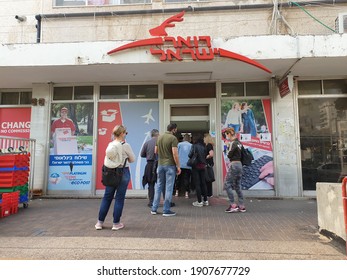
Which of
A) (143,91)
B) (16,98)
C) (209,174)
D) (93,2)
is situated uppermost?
(93,2)

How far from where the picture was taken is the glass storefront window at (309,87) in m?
8.67

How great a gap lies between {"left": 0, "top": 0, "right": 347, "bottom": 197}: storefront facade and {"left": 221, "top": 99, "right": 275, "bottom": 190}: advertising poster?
3 centimetres

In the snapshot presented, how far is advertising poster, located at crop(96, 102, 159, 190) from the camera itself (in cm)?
882

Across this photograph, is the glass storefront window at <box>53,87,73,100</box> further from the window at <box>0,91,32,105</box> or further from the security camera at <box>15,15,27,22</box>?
the security camera at <box>15,15,27,22</box>

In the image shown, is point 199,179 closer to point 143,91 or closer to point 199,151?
point 199,151

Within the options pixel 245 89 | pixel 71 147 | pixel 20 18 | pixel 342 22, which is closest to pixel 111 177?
pixel 71 147

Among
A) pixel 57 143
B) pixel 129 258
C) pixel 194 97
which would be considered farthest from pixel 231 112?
pixel 129 258

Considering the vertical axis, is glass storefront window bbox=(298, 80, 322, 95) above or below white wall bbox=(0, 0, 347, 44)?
below

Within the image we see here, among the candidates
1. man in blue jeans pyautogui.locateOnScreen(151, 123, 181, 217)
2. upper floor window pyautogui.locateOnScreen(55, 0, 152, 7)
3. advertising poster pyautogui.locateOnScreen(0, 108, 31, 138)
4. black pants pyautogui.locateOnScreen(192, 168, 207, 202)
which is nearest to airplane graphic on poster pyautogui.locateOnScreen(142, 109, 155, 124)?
black pants pyautogui.locateOnScreen(192, 168, 207, 202)

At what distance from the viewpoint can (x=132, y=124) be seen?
8.94 meters

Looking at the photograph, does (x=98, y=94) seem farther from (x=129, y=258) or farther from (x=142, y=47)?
(x=129, y=258)

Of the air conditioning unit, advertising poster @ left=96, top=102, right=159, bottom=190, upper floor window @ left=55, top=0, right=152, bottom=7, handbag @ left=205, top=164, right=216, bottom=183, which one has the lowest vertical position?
handbag @ left=205, top=164, right=216, bottom=183

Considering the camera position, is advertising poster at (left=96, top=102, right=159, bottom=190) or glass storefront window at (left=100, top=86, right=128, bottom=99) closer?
advertising poster at (left=96, top=102, right=159, bottom=190)

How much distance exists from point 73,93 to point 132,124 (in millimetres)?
2154
